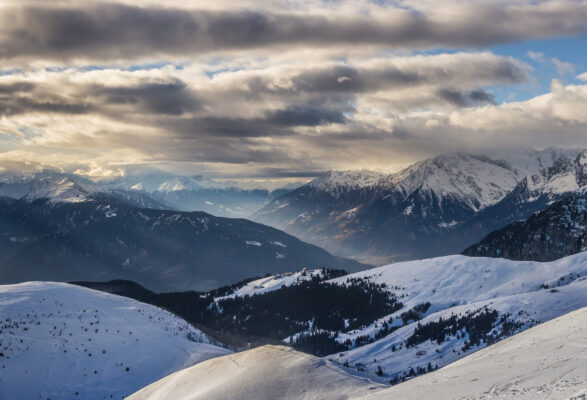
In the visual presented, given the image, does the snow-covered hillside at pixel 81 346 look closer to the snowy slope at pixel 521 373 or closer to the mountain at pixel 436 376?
the mountain at pixel 436 376

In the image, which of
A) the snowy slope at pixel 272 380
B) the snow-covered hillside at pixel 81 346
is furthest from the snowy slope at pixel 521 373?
the snow-covered hillside at pixel 81 346

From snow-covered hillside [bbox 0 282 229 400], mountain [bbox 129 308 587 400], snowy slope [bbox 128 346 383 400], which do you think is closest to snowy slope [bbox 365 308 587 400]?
mountain [bbox 129 308 587 400]

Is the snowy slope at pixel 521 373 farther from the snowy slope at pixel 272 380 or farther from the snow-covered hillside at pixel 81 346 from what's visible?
the snow-covered hillside at pixel 81 346

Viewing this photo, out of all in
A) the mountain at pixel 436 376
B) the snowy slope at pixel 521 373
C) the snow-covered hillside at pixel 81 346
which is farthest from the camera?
the snow-covered hillside at pixel 81 346

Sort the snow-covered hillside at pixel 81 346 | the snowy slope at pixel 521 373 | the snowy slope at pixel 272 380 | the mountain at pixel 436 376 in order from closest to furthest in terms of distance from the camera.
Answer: the snowy slope at pixel 521 373 < the mountain at pixel 436 376 < the snowy slope at pixel 272 380 < the snow-covered hillside at pixel 81 346

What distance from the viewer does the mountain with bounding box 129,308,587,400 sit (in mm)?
21766

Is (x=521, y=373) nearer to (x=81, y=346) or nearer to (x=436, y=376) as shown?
(x=436, y=376)

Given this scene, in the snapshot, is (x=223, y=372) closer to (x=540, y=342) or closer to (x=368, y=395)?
(x=368, y=395)

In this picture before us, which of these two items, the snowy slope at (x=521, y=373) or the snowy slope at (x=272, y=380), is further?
the snowy slope at (x=272, y=380)

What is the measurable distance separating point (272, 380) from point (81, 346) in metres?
36.8

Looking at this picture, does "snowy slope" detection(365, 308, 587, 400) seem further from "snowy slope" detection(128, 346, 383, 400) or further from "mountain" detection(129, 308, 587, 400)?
"snowy slope" detection(128, 346, 383, 400)

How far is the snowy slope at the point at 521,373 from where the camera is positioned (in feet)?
68.3

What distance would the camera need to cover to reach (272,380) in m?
29.2

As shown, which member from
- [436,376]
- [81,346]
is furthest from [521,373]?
[81,346]
